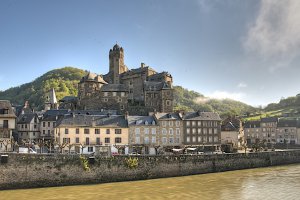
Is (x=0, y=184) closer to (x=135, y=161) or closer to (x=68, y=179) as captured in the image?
(x=68, y=179)

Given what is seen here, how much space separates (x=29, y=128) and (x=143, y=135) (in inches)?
856

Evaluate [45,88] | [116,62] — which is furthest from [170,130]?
[45,88]

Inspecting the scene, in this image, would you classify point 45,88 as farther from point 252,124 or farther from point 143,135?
point 143,135

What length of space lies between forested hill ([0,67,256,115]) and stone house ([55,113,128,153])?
76300mm

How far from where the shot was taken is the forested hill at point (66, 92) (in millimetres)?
139000

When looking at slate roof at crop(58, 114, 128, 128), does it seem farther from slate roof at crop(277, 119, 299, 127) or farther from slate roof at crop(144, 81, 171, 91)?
slate roof at crop(277, 119, 299, 127)

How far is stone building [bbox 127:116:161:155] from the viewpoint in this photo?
5373 centimetres

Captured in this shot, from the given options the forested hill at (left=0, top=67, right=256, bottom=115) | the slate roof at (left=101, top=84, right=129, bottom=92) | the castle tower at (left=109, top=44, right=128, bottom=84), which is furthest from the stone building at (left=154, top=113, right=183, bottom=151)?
the forested hill at (left=0, top=67, right=256, bottom=115)

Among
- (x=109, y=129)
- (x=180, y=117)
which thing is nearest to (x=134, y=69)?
(x=180, y=117)

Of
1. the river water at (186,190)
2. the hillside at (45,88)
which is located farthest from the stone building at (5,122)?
the hillside at (45,88)

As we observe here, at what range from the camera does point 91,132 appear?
51188 millimetres

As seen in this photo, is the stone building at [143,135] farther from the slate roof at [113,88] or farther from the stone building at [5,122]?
the stone building at [5,122]

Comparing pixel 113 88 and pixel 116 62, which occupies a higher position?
pixel 116 62

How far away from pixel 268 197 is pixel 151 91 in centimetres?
4497
